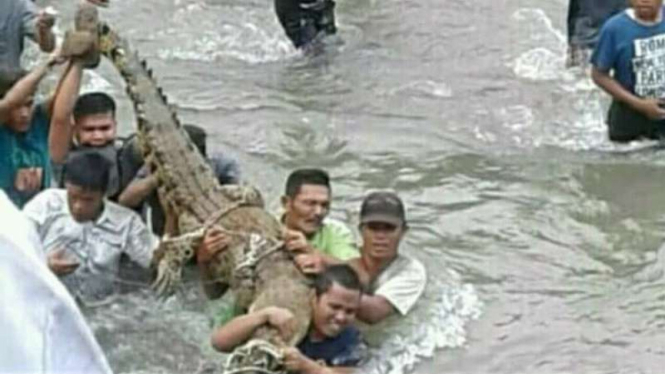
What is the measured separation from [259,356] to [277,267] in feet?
2.59

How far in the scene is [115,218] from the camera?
19.7ft

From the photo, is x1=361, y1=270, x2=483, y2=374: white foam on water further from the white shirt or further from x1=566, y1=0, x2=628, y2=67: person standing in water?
the white shirt

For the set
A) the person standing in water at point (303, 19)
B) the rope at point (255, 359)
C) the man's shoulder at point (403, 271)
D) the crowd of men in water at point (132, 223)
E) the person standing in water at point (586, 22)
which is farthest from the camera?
the person standing in water at point (303, 19)

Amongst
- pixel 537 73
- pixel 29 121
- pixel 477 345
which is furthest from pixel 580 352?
pixel 537 73

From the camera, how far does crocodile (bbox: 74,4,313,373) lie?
18.0ft

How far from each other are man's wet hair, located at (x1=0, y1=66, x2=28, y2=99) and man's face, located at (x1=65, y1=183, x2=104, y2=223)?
0.82m

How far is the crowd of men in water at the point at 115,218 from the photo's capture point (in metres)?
5.72

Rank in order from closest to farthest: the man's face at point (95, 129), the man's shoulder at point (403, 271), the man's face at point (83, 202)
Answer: the man's face at point (83, 202) < the man's shoulder at point (403, 271) < the man's face at point (95, 129)

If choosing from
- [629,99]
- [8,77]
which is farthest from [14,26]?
[629,99]

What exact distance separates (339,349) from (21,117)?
163 cm

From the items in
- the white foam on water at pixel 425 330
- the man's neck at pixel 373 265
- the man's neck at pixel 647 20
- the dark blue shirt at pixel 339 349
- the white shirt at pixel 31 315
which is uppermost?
the white shirt at pixel 31 315

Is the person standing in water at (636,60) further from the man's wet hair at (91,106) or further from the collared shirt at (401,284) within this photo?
the man's wet hair at (91,106)

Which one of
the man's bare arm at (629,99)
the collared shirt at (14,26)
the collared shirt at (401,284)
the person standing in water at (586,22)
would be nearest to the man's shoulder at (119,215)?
the collared shirt at (401,284)

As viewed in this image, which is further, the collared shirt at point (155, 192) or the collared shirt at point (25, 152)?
the collared shirt at point (155, 192)
